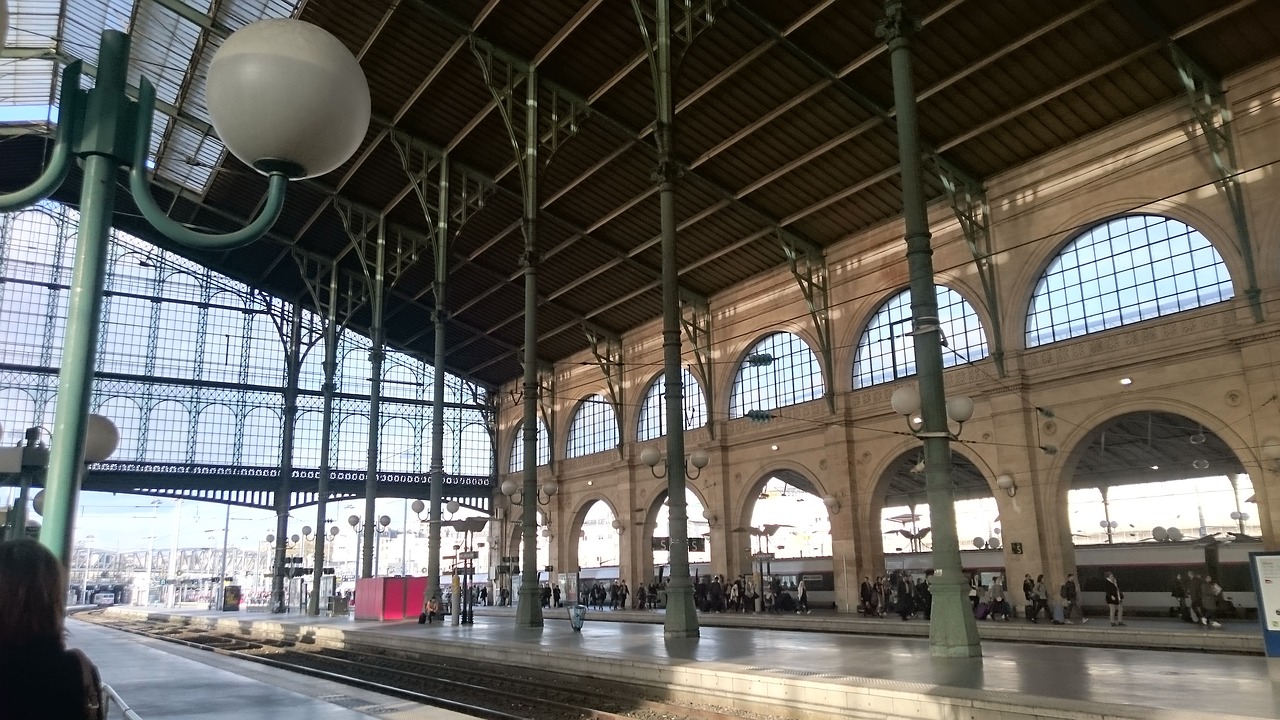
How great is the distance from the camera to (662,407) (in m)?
38.5

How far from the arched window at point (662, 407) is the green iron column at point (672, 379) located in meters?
17.2

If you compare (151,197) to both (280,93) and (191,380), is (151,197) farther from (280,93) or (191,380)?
(191,380)

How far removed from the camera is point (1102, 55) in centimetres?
2064

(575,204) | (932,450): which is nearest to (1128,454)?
(575,204)

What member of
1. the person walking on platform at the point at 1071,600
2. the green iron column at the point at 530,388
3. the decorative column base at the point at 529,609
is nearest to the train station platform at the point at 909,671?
the decorative column base at the point at 529,609

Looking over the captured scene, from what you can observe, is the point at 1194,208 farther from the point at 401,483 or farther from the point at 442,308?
the point at 401,483

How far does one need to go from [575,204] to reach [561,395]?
16.1 metres

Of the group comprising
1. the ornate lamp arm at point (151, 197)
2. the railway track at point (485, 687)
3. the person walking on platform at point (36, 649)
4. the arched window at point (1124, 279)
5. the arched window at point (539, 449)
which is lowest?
the railway track at point (485, 687)

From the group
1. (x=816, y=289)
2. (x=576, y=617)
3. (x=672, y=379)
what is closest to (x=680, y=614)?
(x=576, y=617)

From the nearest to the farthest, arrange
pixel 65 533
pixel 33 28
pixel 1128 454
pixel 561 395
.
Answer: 1. pixel 65 533
2. pixel 33 28
3. pixel 1128 454
4. pixel 561 395

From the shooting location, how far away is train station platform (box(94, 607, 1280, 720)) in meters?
8.38

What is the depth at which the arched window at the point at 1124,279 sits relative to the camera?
21312 millimetres

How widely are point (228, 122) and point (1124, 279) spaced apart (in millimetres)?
24631

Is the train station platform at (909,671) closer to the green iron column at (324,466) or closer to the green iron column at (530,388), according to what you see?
the green iron column at (530,388)
